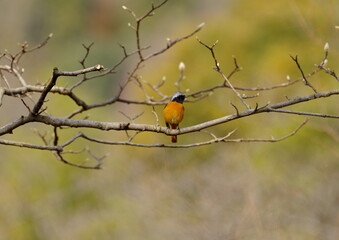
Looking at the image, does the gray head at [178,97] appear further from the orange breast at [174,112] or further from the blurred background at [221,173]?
the blurred background at [221,173]

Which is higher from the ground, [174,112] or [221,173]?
[221,173]

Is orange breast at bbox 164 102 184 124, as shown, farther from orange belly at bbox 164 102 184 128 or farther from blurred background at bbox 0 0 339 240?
blurred background at bbox 0 0 339 240

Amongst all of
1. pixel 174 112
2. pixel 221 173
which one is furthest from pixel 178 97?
pixel 221 173

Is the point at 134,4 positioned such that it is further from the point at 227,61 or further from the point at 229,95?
the point at 229,95

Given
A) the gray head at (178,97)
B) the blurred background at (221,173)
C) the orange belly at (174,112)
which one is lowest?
the orange belly at (174,112)

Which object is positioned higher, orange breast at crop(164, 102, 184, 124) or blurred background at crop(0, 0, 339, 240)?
blurred background at crop(0, 0, 339, 240)

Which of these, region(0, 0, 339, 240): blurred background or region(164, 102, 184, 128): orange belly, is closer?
region(164, 102, 184, 128): orange belly

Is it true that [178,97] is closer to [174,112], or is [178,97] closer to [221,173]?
[174,112]

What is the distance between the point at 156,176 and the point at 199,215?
151 cm

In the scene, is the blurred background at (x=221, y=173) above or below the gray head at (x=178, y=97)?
above

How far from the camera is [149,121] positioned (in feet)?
60.0

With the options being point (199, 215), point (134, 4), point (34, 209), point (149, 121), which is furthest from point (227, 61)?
point (134, 4)

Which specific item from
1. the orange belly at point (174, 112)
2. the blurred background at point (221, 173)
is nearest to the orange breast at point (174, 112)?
the orange belly at point (174, 112)

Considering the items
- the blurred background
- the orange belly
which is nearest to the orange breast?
the orange belly
